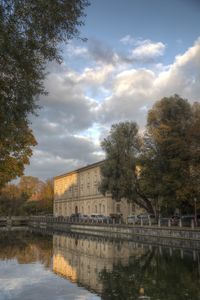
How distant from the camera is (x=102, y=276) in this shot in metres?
19.8

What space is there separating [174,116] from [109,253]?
58.6 feet

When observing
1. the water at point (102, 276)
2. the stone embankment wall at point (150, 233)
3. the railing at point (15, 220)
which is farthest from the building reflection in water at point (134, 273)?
the railing at point (15, 220)

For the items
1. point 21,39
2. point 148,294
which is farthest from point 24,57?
point 148,294

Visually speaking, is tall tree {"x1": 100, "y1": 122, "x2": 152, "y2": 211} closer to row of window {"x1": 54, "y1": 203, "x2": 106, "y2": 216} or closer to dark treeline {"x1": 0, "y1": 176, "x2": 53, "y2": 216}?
row of window {"x1": 54, "y1": 203, "x2": 106, "y2": 216}

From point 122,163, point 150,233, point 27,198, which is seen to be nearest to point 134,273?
point 150,233

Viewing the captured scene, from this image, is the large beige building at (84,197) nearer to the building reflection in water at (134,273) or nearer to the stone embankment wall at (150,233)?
the stone embankment wall at (150,233)

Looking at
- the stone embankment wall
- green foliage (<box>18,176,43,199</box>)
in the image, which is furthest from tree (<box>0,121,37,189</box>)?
green foliage (<box>18,176,43,199</box>)

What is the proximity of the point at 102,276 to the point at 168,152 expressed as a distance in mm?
22985

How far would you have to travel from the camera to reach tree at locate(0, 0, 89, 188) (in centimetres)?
1136

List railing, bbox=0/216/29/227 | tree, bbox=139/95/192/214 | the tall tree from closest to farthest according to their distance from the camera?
tree, bbox=139/95/192/214
the tall tree
railing, bbox=0/216/29/227

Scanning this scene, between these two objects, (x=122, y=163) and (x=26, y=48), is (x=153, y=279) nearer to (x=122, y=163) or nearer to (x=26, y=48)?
(x=26, y=48)

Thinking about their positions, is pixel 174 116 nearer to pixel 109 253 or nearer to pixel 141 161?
pixel 141 161

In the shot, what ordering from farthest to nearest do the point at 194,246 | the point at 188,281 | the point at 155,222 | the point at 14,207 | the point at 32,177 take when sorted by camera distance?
1. the point at 32,177
2. the point at 14,207
3. the point at 155,222
4. the point at 194,246
5. the point at 188,281

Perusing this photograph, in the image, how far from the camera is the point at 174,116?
43.4 m
